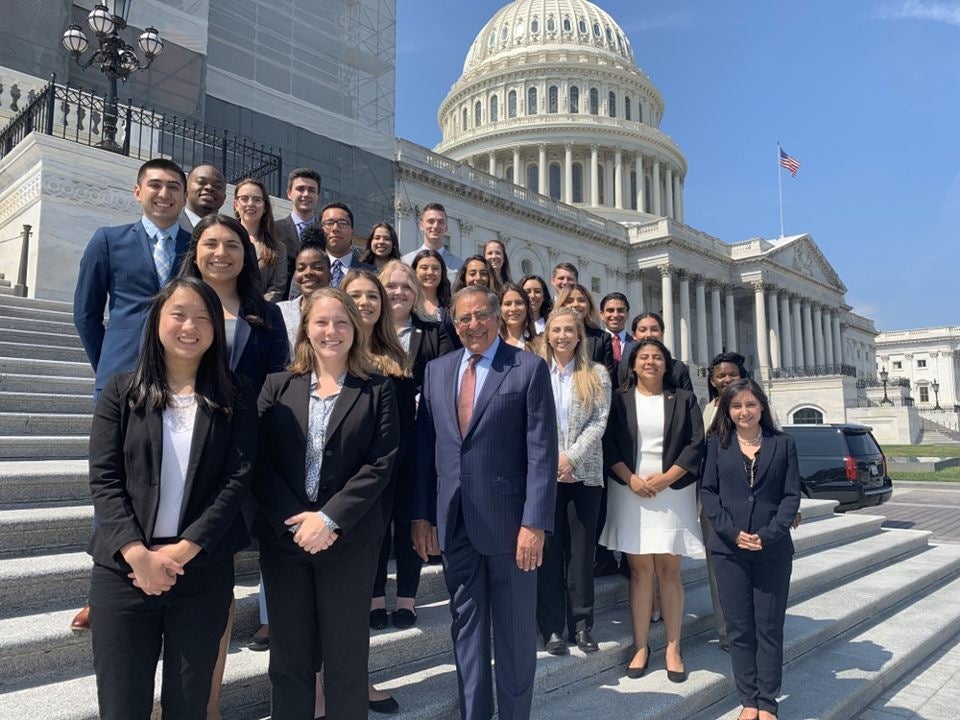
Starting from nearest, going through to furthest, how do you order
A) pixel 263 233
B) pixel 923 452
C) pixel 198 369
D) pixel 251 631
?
1. pixel 198 369
2. pixel 251 631
3. pixel 263 233
4. pixel 923 452

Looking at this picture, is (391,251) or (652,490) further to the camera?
(391,251)

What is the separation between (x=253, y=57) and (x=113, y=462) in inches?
920

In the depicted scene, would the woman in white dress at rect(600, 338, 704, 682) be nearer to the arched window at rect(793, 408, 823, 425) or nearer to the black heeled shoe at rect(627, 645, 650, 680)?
the black heeled shoe at rect(627, 645, 650, 680)

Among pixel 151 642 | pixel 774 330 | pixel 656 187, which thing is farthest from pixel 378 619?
pixel 656 187

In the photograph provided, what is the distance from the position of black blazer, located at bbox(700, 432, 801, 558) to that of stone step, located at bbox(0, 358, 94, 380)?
571cm

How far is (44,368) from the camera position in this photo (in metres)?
6.63

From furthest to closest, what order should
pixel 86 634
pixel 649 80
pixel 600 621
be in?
pixel 649 80 < pixel 600 621 < pixel 86 634

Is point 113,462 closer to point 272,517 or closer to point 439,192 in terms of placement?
point 272,517

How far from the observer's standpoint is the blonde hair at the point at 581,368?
457 centimetres

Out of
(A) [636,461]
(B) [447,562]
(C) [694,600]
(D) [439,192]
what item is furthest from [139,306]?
(D) [439,192]

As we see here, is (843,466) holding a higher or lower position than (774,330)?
lower

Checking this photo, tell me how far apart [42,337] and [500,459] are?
6.66 meters

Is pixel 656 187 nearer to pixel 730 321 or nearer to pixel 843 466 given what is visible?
pixel 730 321

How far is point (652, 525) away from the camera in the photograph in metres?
4.60
